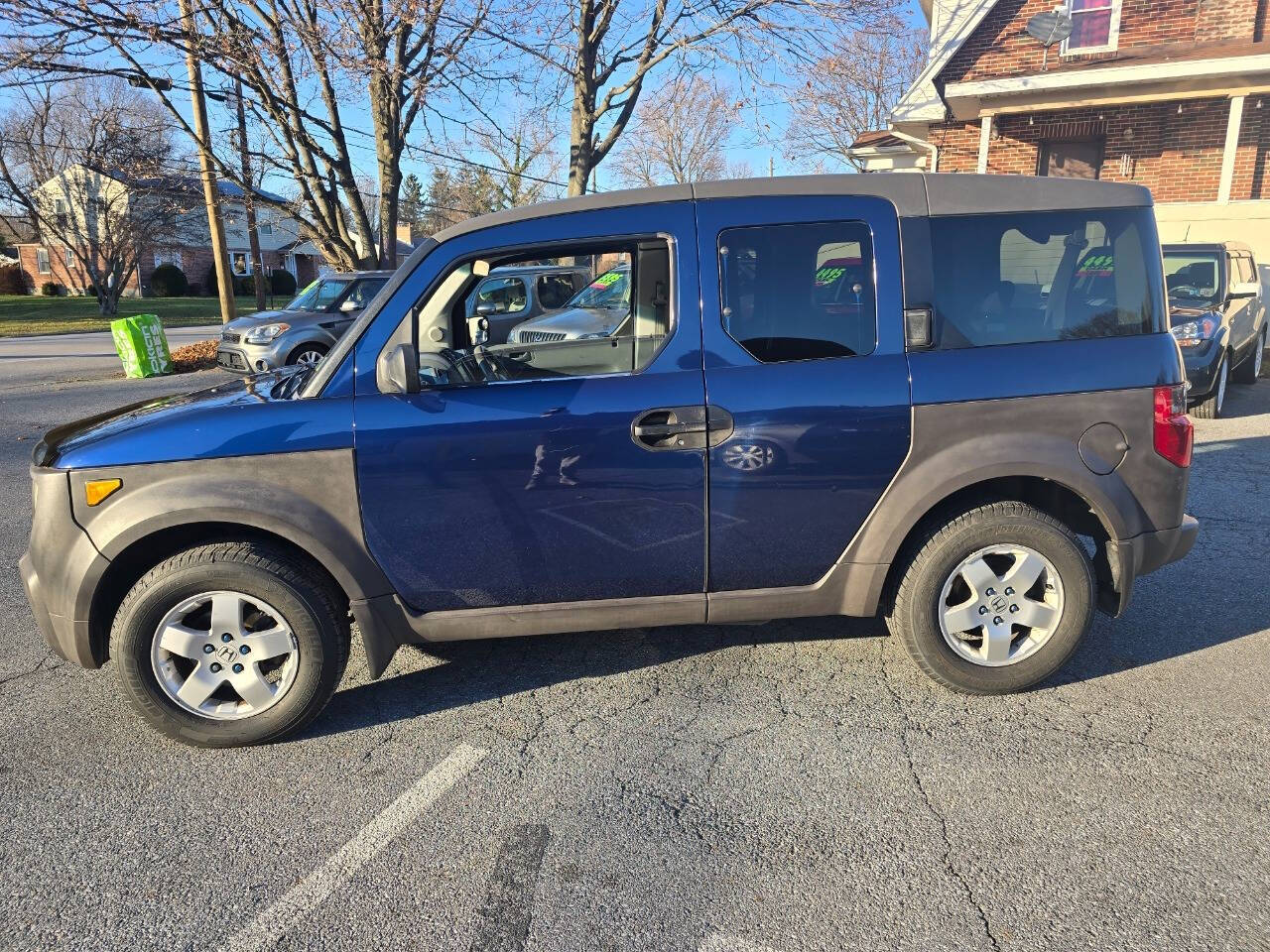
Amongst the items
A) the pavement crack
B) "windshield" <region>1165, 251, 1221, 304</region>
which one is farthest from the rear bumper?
"windshield" <region>1165, 251, 1221, 304</region>

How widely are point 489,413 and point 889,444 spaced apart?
4.88ft

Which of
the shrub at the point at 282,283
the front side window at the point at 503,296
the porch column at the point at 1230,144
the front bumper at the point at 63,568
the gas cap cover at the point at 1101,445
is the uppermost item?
the porch column at the point at 1230,144

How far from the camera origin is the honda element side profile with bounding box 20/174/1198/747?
2.94 metres

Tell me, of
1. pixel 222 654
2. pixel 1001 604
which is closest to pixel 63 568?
pixel 222 654

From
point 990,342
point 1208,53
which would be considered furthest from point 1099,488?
point 1208,53

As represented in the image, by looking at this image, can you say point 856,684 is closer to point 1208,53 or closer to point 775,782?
point 775,782

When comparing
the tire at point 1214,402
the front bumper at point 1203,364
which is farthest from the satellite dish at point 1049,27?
the front bumper at point 1203,364

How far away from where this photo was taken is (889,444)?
3.09 m

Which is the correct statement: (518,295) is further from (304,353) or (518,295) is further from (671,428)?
(304,353)

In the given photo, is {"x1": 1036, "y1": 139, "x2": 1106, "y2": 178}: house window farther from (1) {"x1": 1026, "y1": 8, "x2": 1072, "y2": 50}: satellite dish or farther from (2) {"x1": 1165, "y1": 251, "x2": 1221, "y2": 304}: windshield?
(2) {"x1": 1165, "y1": 251, "x2": 1221, "y2": 304}: windshield

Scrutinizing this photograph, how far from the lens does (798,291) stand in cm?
310

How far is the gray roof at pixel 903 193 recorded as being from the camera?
3109 mm

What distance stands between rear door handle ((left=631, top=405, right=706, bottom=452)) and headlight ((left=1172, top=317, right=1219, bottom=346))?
7285 mm

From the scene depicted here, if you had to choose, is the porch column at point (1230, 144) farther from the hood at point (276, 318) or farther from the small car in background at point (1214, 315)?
the hood at point (276, 318)
